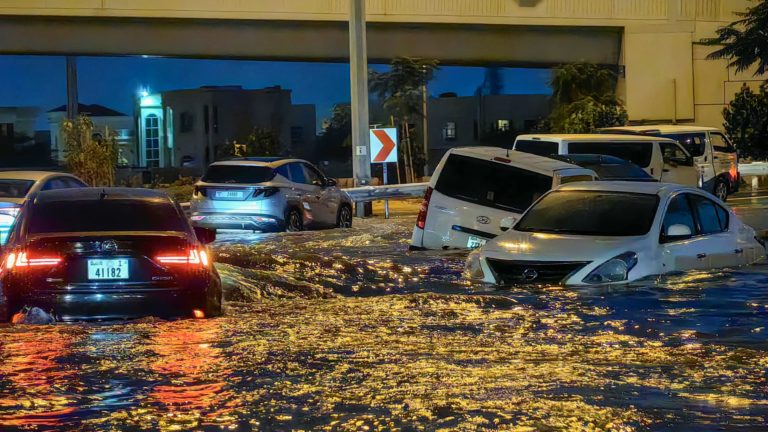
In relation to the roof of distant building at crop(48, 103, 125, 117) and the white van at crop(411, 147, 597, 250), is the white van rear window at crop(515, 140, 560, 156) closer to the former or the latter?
the white van at crop(411, 147, 597, 250)

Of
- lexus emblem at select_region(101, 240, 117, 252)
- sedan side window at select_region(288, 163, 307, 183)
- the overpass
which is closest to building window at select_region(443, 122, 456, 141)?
the overpass

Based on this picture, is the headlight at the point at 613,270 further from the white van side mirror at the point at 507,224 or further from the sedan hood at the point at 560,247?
the white van side mirror at the point at 507,224

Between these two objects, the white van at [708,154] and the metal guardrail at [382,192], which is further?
the white van at [708,154]

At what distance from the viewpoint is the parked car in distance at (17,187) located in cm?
1808

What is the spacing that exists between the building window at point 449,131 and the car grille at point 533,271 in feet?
97.7

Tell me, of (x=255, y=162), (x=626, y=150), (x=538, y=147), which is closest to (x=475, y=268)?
(x=255, y=162)

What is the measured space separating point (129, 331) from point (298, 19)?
27656 mm

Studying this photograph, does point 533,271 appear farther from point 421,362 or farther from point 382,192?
point 382,192

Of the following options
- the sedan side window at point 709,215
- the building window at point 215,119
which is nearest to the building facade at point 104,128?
the building window at point 215,119

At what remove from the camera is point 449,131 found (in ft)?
139

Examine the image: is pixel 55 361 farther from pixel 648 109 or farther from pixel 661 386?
pixel 648 109

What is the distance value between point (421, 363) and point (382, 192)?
18.8 metres

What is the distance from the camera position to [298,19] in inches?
1457

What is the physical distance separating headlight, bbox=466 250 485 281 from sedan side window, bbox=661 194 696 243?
1.99 m
